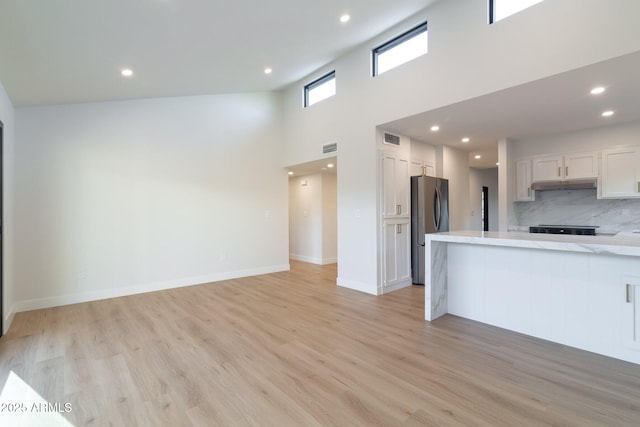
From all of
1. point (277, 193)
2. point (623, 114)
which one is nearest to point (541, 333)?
point (623, 114)

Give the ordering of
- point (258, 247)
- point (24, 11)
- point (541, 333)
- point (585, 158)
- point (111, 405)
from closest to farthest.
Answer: point (111, 405), point (24, 11), point (541, 333), point (585, 158), point (258, 247)

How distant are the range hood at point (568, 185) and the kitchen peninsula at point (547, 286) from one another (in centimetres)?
236

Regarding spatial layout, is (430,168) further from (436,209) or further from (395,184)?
(395,184)

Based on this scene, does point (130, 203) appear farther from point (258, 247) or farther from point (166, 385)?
point (166, 385)

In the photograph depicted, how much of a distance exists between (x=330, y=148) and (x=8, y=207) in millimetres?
4358

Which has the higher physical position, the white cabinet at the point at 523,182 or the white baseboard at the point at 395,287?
the white cabinet at the point at 523,182

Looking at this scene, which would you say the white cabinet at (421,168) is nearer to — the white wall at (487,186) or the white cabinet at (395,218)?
the white cabinet at (395,218)

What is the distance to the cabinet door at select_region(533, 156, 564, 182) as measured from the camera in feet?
15.5

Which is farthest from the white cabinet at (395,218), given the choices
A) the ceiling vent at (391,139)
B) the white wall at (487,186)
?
the white wall at (487,186)

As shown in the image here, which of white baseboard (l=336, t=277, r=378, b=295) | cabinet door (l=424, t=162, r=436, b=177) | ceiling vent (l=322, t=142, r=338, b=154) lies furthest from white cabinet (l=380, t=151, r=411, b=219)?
white baseboard (l=336, t=277, r=378, b=295)

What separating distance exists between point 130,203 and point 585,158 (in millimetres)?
7052

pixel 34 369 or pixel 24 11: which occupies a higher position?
pixel 24 11

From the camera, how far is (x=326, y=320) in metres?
Answer: 3.40

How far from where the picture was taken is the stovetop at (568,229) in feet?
14.4
